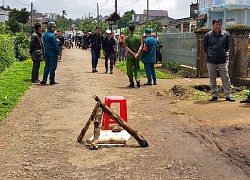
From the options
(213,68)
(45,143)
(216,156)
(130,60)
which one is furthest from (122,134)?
(130,60)

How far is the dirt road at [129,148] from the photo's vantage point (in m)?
4.71

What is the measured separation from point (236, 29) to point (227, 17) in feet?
94.4

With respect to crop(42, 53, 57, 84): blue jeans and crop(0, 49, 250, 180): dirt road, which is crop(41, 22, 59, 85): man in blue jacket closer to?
crop(42, 53, 57, 84): blue jeans

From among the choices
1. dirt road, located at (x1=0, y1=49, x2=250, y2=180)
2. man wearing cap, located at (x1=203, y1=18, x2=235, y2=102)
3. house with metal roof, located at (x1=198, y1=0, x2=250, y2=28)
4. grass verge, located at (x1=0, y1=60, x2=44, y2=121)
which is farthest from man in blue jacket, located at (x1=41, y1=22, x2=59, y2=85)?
Result: house with metal roof, located at (x1=198, y1=0, x2=250, y2=28)

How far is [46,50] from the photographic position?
41.4ft

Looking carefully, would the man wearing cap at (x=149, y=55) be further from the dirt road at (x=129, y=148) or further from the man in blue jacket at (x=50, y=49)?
the dirt road at (x=129, y=148)

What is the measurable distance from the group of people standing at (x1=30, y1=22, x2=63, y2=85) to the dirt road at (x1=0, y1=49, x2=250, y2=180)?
349 cm

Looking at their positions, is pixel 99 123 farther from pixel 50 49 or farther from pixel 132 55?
pixel 50 49

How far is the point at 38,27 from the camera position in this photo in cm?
1301

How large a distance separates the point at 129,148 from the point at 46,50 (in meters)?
7.67

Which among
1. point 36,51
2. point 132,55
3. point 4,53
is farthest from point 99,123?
point 4,53

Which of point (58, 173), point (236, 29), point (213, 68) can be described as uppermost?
point (236, 29)

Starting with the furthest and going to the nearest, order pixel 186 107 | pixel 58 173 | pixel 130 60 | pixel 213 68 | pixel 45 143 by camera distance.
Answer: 1. pixel 130 60
2. pixel 213 68
3. pixel 186 107
4. pixel 45 143
5. pixel 58 173

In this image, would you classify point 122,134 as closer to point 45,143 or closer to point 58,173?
point 45,143
